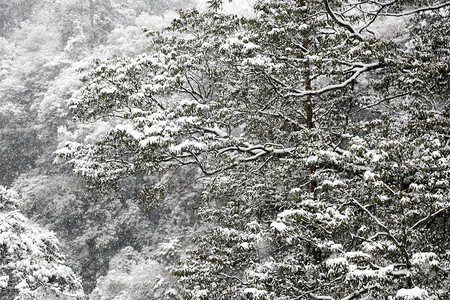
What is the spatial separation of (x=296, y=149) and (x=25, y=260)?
5155 millimetres

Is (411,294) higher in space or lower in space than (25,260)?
lower

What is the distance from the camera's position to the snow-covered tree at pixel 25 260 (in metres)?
6.68

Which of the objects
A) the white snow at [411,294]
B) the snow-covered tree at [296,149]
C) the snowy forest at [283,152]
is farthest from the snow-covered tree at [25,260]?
the white snow at [411,294]

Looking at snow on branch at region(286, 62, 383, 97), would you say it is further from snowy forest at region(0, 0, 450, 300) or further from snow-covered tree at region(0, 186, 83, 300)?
Answer: snow-covered tree at region(0, 186, 83, 300)

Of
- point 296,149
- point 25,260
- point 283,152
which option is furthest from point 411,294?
point 25,260

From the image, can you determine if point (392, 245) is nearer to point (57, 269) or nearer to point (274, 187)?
point (274, 187)

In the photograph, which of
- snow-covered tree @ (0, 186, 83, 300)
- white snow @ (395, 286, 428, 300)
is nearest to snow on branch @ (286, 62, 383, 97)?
white snow @ (395, 286, 428, 300)

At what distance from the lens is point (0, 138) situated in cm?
1761

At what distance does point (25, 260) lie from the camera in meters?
6.79

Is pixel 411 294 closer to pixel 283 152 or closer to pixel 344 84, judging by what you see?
pixel 283 152

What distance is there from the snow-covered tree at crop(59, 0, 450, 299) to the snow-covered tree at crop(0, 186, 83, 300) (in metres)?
1.91

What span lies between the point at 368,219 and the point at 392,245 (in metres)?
0.57

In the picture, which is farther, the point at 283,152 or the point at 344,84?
the point at 283,152

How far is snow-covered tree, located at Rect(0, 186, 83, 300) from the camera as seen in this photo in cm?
668
